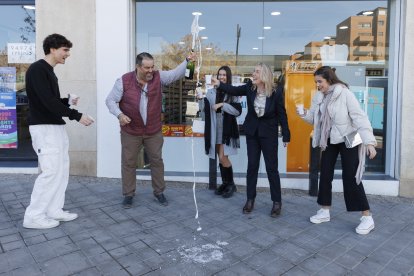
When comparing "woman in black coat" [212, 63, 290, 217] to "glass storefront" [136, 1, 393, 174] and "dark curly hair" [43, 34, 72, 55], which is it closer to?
"glass storefront" [136, 1, 393, 174]

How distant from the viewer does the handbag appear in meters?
4.23

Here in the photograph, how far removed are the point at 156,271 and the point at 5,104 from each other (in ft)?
16.2

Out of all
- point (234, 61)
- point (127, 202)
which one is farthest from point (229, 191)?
point (234, 61)

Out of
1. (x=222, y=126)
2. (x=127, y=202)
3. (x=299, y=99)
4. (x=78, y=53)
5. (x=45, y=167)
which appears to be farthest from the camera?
(x=299, y=99)

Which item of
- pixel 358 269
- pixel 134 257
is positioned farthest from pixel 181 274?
pixel 358 269

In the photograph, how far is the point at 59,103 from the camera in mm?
4145

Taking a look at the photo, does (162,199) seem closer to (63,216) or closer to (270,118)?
(63,216)

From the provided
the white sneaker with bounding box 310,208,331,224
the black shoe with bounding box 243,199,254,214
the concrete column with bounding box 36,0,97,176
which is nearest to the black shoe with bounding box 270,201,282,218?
the black shoe with bounding box 243,199,254,214

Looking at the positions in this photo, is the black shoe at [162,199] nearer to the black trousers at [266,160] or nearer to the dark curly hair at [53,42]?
the black trousers at [266,160]

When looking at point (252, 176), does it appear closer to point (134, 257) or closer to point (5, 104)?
point (134, 257)

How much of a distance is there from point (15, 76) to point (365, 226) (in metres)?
5.89

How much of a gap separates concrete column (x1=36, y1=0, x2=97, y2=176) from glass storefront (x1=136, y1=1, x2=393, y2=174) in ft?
2.65

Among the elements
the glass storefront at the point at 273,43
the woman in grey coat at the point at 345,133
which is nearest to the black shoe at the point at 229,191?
the glass storefront at the point at 273,43

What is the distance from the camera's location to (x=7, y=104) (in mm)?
6895
